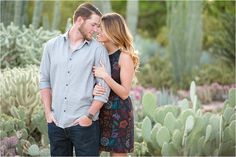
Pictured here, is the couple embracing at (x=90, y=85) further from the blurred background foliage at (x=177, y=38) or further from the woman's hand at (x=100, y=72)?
the blurred background foliage at (x=177, y=38)

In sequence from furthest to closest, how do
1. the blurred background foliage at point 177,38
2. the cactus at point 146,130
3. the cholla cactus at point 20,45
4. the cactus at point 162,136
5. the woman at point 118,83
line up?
the blurred background foliage at point 177,38, the cholla cactus at point 20,45, the cactus at point 146,130, the cactus at point 162,136, the woman at point 118,83

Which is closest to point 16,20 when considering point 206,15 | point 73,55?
point 73,55

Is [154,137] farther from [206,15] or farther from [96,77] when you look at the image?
[206,15]

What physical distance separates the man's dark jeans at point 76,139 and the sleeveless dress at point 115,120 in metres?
0.07

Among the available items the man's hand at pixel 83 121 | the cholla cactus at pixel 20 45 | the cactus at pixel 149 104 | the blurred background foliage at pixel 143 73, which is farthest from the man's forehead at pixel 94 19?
the cholla cactus at pixel 20 45

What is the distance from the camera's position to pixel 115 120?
13.1 ft

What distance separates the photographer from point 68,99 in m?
3.87

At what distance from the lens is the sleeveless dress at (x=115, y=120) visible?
3984 mm

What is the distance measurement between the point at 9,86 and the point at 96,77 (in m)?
2.58

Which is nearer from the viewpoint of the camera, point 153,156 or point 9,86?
point 153,156

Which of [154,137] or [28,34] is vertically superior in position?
[28,34]

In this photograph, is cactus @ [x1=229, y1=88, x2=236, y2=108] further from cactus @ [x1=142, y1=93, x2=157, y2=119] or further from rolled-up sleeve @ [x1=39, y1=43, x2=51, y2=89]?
rolled-up sleeve @ [x1=39, y1=43, x2=51, y2=89]

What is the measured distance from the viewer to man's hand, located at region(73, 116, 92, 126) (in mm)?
3828

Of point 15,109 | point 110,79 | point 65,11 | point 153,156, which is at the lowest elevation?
point 153,156
